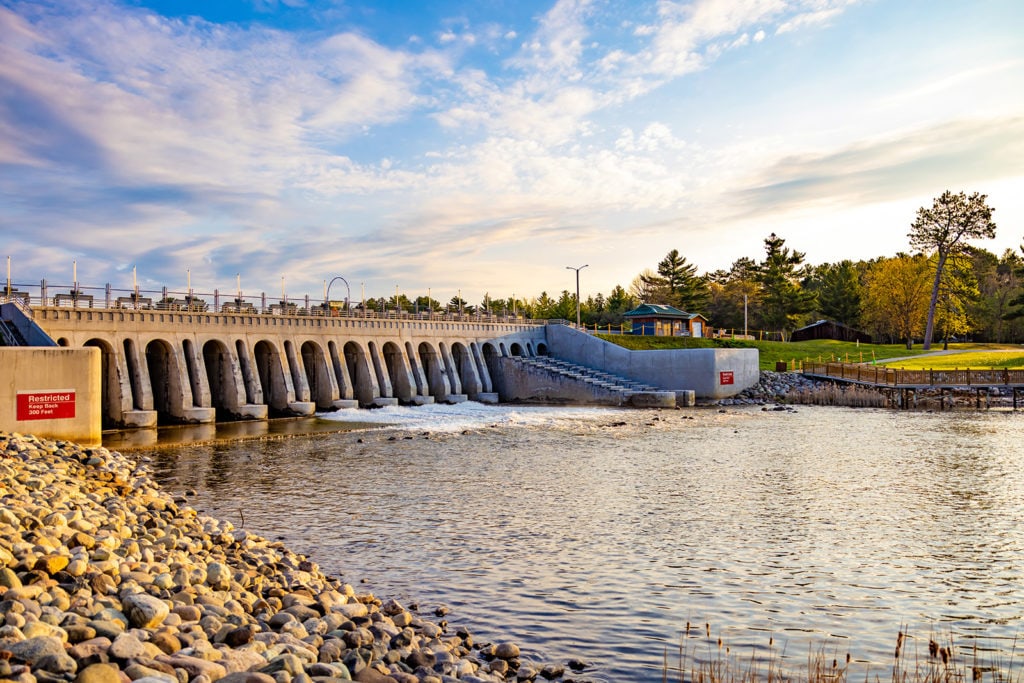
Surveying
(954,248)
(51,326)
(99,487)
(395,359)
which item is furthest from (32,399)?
(954,248)

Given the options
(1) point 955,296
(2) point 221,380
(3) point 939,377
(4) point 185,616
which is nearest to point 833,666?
(4) point 185,616

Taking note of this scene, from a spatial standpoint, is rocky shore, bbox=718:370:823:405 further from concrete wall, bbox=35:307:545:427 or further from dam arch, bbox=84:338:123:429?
dam arch, bbox=84:338:123:429

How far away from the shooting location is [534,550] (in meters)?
16.2

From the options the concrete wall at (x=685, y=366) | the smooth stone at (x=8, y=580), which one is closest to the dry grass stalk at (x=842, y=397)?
the concrete wall at (x=685, y=366)

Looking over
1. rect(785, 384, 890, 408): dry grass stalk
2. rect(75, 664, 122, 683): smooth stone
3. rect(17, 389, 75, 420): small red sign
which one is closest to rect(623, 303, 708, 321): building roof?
rect(785, 384, 890, 408): dry grass stalk

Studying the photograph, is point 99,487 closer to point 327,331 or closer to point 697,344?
point 327,331

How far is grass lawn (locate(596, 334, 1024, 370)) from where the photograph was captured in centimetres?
7338

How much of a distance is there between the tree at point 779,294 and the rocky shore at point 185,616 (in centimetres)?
10062

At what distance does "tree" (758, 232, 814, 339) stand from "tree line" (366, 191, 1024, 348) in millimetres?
147

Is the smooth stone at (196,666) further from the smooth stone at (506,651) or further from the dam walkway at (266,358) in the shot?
the dam walkway at (266,358)

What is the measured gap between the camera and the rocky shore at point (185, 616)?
286 inches

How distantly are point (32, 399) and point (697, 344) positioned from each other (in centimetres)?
6512

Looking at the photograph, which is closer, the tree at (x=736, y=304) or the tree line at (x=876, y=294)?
the tree line at (x=876, y=294)

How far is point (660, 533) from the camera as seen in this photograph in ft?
58.0
